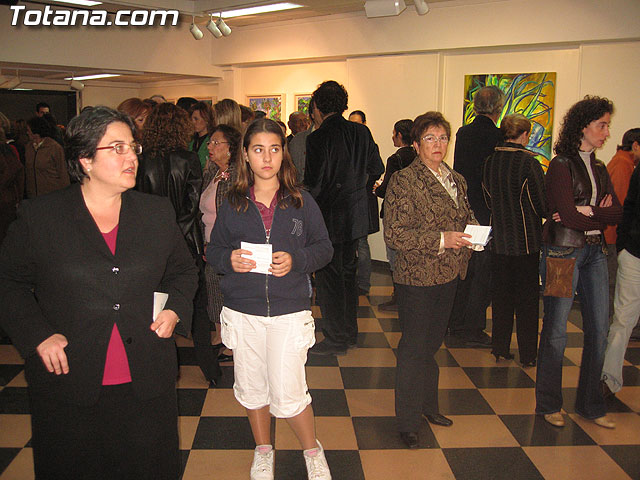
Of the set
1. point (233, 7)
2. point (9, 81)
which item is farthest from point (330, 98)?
point (9, 81)

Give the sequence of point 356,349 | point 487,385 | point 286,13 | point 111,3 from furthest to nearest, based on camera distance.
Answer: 1. point 286,13
2. point 111,3
3. point 356,349
4. point 487,385

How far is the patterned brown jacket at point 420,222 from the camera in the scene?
9.91 feet

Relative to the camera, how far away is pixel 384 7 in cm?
672

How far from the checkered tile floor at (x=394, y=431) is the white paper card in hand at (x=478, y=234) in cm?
114

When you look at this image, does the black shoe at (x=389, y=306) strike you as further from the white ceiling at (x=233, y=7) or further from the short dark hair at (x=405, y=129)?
the white ceiling at (x=233, y=7)

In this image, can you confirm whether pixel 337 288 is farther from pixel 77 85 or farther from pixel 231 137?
pixel 77 85

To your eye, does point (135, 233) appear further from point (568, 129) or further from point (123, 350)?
point (568, 129)

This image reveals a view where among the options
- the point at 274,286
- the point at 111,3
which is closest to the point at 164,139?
the point at 274,286

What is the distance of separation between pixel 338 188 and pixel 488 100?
1.40m

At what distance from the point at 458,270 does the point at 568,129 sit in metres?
1.06

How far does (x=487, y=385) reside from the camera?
13.6 ft

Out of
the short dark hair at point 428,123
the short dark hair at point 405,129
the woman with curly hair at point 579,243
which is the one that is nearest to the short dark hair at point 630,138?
the short dark hair at point 405,129

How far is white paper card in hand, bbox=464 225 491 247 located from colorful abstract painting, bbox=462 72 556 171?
4.19 m

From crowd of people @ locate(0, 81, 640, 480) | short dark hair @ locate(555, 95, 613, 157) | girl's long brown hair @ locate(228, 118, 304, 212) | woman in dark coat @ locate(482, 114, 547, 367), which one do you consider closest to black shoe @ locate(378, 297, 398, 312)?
crowd of people @ locate(0, 81, 640, 480)
